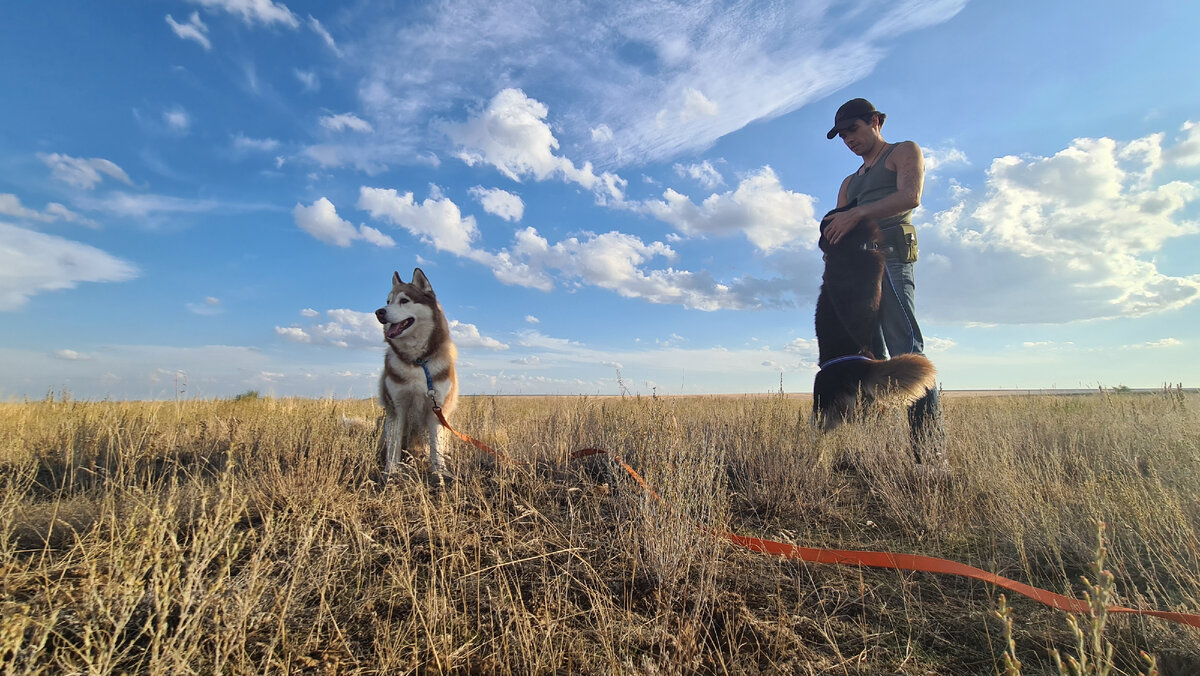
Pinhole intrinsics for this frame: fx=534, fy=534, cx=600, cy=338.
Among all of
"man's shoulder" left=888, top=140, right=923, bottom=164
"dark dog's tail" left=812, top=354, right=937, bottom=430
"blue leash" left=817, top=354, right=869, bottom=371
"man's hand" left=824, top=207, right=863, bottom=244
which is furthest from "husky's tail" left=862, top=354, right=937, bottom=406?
"man's shoulder" left=888, top=140, right=923, bottom=164

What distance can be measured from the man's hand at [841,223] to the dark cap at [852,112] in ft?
3.32

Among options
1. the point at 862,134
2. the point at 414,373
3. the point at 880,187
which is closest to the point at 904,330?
the point at 880,187

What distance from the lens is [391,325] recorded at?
5199 mm

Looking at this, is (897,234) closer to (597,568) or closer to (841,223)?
(841,223)

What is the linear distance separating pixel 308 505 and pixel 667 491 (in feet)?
7.08

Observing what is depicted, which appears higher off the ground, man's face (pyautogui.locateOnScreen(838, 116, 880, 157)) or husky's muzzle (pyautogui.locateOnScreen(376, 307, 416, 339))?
man's face (pyautogui.locateOnScreen(838, 116, 880, 157))

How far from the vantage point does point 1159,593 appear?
2.70 m

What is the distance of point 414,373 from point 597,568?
3.03 meters

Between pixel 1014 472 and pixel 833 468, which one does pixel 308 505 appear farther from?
pixel 1014 472

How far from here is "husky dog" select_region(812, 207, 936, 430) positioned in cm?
464

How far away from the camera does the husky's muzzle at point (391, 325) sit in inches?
203

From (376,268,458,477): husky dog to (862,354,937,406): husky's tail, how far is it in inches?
152

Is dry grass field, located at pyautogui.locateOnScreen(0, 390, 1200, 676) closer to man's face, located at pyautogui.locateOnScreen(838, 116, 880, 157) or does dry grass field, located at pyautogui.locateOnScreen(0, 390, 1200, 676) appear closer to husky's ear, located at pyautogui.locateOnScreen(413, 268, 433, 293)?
husky's ear, located at pyautogui.locateOnScreen(413, 268, 433, 293)

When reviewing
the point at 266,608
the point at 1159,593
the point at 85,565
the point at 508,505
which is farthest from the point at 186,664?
the point at 1159,593
